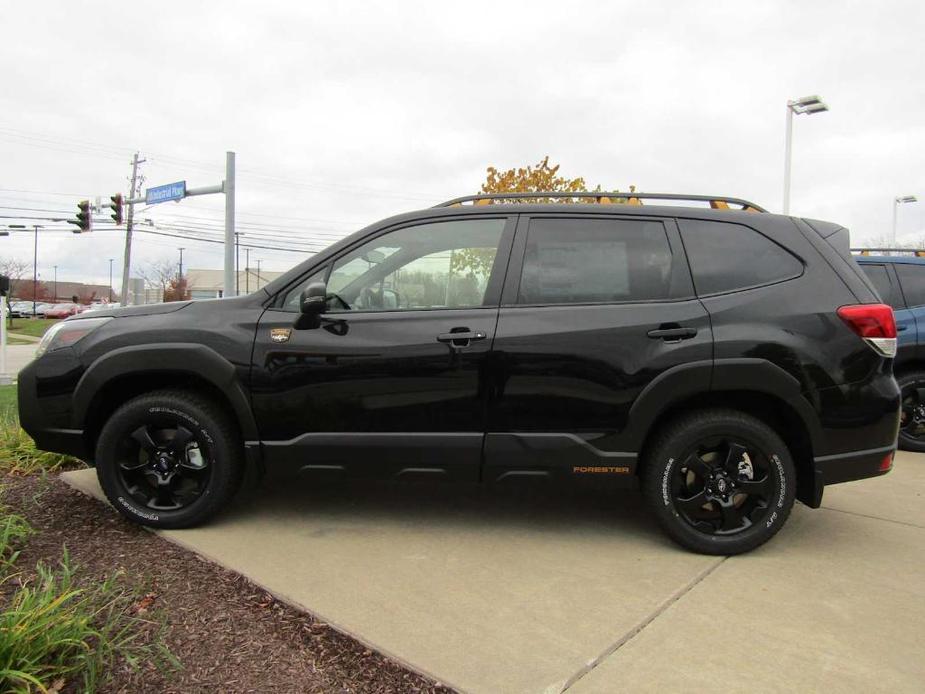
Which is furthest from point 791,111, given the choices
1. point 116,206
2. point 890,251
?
point 116,206

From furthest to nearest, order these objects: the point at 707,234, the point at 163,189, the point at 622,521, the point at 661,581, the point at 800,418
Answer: the point at 163,189 → the point at 622,521 → the point at 707,234 → the point at 800,418 → the point at 661,581

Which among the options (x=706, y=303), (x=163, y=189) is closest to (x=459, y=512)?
(x=706, y=303)

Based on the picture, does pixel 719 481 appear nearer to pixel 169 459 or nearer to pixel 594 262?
pixel 594 262

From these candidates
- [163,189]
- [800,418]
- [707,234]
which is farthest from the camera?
[163,189]

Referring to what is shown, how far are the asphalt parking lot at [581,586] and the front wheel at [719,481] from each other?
0.47 ft

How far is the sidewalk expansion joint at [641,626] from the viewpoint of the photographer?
2.21 meters

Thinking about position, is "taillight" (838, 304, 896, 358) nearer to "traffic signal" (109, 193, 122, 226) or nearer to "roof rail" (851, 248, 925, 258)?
"roof rail" (851, 248, 925, 258)

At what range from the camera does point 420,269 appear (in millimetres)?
3389

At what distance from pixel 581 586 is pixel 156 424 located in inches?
91.8

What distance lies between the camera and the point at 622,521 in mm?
3658

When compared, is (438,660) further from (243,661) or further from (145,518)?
(145,518)

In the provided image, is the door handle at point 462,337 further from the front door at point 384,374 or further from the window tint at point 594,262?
the window tint at point 594,262

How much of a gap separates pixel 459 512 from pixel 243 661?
5.67ft

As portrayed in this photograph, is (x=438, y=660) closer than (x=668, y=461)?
Yes
